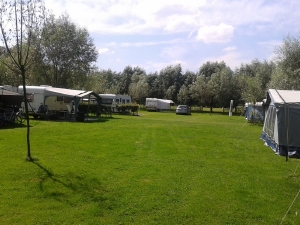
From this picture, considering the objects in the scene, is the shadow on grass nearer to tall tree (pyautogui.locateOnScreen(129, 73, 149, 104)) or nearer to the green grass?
the green grass

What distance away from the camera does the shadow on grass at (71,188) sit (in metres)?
5.77

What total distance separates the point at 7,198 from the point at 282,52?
25.3 meters

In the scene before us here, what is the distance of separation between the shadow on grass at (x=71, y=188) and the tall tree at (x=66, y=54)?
2687 cm

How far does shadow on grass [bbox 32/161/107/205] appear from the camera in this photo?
5.77 metres

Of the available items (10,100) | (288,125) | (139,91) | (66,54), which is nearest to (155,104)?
(139,91)

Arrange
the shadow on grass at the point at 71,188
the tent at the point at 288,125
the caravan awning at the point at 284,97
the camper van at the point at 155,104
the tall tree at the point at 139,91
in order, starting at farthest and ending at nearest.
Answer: the tall tree at the point at 139,91 → the camper van at the point at 155,104 → the caravan awning at the point at 284,97 → the tent at the point at 288,125 → the shadow on grass at the point at 71,188

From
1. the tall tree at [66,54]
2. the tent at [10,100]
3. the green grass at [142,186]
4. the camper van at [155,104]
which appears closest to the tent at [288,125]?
the green grass at [142,186]

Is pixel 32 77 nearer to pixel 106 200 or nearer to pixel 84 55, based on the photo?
pixel 84 55

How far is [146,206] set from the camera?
5539mm

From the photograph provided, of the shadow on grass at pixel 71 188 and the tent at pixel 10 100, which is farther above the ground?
the tent at pixel 10 100

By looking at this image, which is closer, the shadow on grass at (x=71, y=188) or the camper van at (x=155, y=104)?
the shadow on grass at (x=71, y=188)

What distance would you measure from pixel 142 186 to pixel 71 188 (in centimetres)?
143

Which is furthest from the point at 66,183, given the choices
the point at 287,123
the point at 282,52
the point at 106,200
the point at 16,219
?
the point at 282,52

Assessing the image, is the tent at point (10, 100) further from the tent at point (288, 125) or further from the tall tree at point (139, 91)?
the tall tree at point (139, 91)
